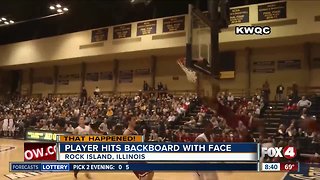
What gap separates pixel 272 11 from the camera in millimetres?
20953

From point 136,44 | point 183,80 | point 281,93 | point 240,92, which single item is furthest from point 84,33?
point 281,93

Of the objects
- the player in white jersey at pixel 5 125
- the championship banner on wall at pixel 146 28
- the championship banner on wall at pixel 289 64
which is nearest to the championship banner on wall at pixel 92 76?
the player in white jersey at pixel 5 125

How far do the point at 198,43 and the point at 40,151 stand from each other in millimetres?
4960

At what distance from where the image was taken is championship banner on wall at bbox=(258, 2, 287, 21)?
20.7 meters

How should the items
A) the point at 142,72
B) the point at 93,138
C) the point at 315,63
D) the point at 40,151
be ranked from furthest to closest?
the point at 142,72
the point at 315,63
the point at 93,138
the point at 40,151

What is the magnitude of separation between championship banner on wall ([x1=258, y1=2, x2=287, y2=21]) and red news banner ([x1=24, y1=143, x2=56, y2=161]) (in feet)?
57.3

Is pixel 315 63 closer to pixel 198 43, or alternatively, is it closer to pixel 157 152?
pixel 198 43

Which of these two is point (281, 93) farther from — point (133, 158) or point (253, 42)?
point (133, 158)

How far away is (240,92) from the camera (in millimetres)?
25062

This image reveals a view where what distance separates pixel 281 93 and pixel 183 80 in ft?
24.3

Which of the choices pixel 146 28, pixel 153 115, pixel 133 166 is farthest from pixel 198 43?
pixel 146 28

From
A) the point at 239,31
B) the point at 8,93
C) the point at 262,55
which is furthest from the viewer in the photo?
the point at 8,93

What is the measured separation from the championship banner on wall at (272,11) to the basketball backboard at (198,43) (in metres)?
12.1

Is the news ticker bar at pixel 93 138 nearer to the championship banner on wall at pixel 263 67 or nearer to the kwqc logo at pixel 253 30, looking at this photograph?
the kwqc logo at pixel 253 30
